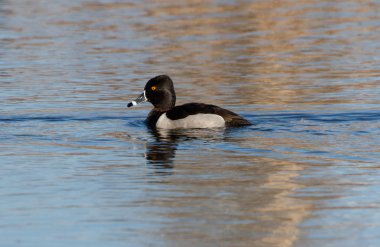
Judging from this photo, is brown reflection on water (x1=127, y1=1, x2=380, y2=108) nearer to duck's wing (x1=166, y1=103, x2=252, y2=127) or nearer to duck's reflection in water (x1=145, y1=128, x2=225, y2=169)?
duck's wing (x1=166, y1=103, x2=252, y2=127)

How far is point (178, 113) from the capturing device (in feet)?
49.4

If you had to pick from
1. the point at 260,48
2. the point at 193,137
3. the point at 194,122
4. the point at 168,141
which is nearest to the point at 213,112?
the point at 194,122

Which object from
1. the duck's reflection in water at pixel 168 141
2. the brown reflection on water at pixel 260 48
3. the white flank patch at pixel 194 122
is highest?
the brown reflection on water at pixel 260 48

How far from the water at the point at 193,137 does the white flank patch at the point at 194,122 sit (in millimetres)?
233

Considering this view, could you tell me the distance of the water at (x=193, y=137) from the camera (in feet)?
28.7

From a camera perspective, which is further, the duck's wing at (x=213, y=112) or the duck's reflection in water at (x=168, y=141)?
the duck's wing at (x=213, y=112)

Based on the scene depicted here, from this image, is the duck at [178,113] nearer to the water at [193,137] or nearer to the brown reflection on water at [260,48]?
the water at [193,137]

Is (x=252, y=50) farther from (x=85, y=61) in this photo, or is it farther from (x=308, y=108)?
(x=308, y=108)

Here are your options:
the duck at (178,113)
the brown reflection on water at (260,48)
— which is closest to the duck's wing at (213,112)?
the duck at (178,113)

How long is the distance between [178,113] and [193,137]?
40.2 inches

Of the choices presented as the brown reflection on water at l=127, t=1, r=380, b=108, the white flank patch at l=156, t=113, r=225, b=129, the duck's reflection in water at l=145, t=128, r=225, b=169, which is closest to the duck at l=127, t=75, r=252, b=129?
the white flank patch at l=156, t=113, r=225, b=129

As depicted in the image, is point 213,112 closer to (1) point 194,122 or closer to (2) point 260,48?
(1) point 194,122

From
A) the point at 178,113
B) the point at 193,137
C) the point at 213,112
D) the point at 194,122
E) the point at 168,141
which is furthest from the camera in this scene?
the point at 178,113

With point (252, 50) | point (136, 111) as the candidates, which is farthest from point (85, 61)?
point (136, 111)
